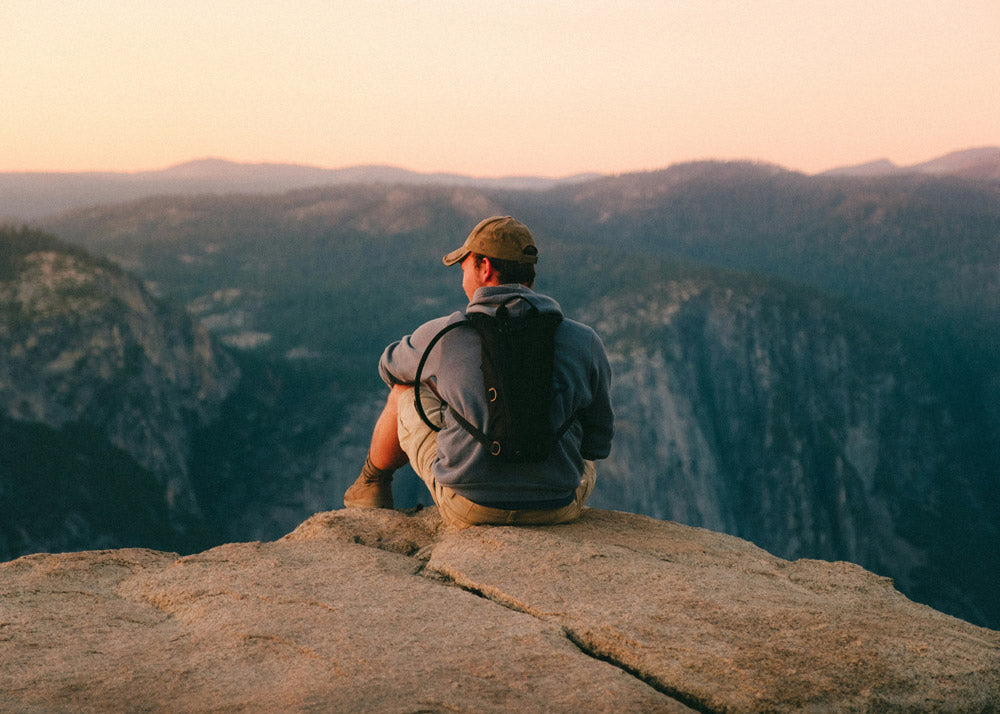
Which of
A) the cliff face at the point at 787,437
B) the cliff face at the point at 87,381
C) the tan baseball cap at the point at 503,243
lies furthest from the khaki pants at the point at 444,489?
the cliff face at the point at 787,437

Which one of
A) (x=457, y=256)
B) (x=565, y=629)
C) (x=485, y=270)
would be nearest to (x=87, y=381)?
(x=457, y=256)

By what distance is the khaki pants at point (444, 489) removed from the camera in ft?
17.7

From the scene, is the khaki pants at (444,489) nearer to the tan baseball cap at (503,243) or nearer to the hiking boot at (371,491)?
the hiking boot at (371,491)

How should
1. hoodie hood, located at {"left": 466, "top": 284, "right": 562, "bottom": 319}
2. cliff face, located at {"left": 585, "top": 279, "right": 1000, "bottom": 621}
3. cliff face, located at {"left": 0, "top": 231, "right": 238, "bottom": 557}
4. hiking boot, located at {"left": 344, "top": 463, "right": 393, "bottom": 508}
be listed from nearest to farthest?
hoodie hood, located at {"left": 466, "top": 284, "right": 562, "bottom": 319} < hiking boot, located at {"left": 344, "top": 463, "right": 393, "bottom": 508} < cliff face, located at {"left": 0, "top": 231, "right": 238, "bottom": 557} < cliff face, located at {"left": 585, "top": 279, "right": 1000, "bottom": 621}

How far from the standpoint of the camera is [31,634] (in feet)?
13.0

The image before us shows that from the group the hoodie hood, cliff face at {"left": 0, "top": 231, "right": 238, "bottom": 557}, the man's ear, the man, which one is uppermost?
the man's ear

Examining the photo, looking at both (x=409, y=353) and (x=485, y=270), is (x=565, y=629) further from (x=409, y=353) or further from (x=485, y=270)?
(x=485, y=270)

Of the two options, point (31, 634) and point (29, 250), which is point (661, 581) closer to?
A: point (31, 634)

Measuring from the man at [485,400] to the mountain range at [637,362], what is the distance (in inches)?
1328

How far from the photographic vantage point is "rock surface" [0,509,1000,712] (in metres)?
3.21

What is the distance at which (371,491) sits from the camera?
22.0 feet

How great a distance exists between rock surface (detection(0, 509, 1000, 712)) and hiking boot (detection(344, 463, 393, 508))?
114 centimetres

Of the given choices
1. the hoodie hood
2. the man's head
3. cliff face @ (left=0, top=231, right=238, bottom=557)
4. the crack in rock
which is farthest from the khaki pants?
cliff face @ (left=0, top=231, right=238, bottom=557)

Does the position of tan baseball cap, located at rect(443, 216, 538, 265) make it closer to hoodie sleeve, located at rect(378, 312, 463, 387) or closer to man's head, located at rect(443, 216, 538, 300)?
man's head, located at rect(443, 216, 538, 300)
